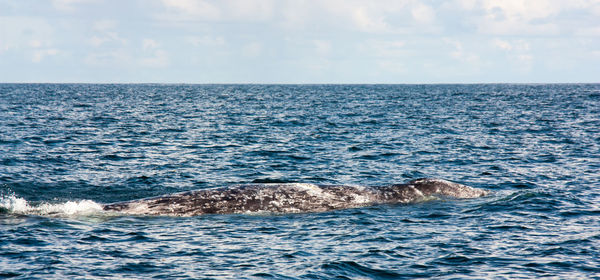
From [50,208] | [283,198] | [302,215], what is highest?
[283,198]

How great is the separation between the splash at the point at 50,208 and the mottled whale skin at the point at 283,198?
52 cm

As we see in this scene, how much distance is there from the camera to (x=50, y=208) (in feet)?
61.3

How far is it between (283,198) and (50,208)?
7.36 m

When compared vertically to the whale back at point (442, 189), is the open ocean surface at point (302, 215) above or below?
below

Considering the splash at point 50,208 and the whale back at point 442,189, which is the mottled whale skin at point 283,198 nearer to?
the whale back at point 442,189

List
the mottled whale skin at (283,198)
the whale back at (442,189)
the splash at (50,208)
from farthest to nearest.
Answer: the whale back at (442,189), the mottled whale skin at (283,198), the splash at (50,208)

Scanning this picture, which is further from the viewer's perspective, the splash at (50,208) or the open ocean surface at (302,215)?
the splash at (50,208)

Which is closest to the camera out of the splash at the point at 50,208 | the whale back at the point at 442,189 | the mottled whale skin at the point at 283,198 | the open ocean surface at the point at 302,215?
the open ocean surface at the point at 302,215

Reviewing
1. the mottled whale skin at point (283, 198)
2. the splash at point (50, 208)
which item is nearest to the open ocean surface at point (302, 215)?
the splash at point (50, 208)

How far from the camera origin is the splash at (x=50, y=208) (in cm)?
1820

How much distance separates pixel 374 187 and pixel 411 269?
819 centimetres

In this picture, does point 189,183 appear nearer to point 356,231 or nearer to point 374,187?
point 374,187

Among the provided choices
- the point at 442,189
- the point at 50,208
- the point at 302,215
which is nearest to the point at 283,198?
the point at 302,215

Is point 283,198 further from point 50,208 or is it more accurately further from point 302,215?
point 50,208
